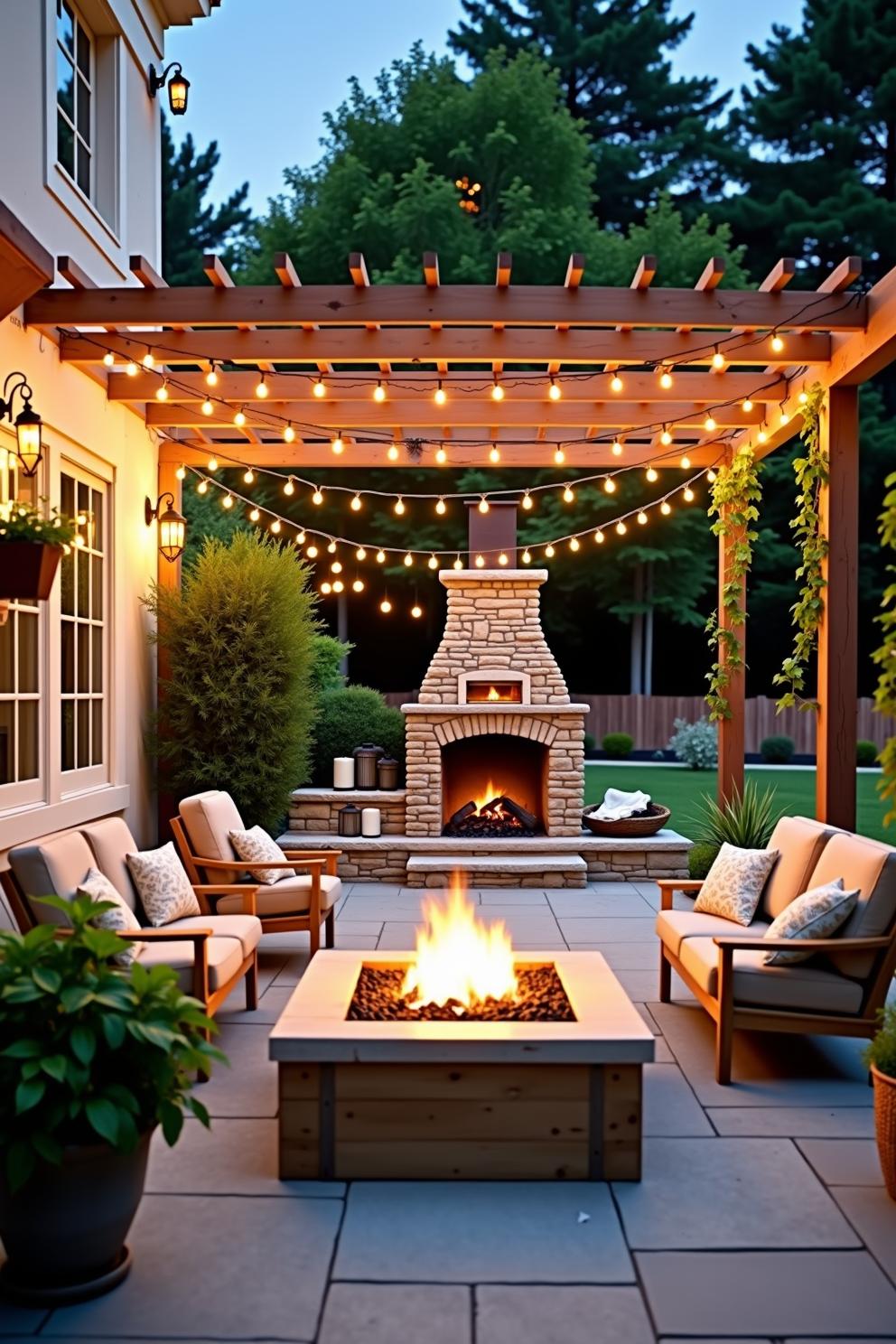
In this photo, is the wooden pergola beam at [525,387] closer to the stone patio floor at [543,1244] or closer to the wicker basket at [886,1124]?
the stone patio floor at [543,1244]

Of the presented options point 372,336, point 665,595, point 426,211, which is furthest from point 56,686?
point 665,595

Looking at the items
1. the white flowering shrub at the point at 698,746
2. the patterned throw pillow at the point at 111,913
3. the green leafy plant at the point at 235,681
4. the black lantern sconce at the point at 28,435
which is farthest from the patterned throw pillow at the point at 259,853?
the white flowering shrub at the point at 698,746

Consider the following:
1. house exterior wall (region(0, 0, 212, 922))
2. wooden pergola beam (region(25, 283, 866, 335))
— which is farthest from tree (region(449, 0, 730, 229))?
wooden pergola beam (region(25, 283, 866, 335))

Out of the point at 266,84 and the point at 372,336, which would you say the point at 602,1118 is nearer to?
the point at 372,336

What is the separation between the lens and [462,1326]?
8.95 feet

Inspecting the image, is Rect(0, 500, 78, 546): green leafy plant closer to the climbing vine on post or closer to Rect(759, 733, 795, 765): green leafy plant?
the climbing vine on post

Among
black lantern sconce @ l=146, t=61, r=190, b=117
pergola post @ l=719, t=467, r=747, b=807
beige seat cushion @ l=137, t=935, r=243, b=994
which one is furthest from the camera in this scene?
pergola post @ l=719, t=467, r=747, b=807

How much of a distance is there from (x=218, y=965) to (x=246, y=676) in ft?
12.7

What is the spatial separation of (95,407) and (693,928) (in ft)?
15.5

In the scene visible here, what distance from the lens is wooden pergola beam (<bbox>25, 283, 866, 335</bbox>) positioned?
598 cm

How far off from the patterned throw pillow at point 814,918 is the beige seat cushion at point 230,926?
224 cm

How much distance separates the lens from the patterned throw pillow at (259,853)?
628 cm

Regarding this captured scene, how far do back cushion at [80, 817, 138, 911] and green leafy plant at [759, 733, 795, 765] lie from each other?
48.0 feet

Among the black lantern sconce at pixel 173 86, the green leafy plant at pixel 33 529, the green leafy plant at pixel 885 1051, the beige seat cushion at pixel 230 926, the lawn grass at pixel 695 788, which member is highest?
the black lantern sconce at pixel 173 86
